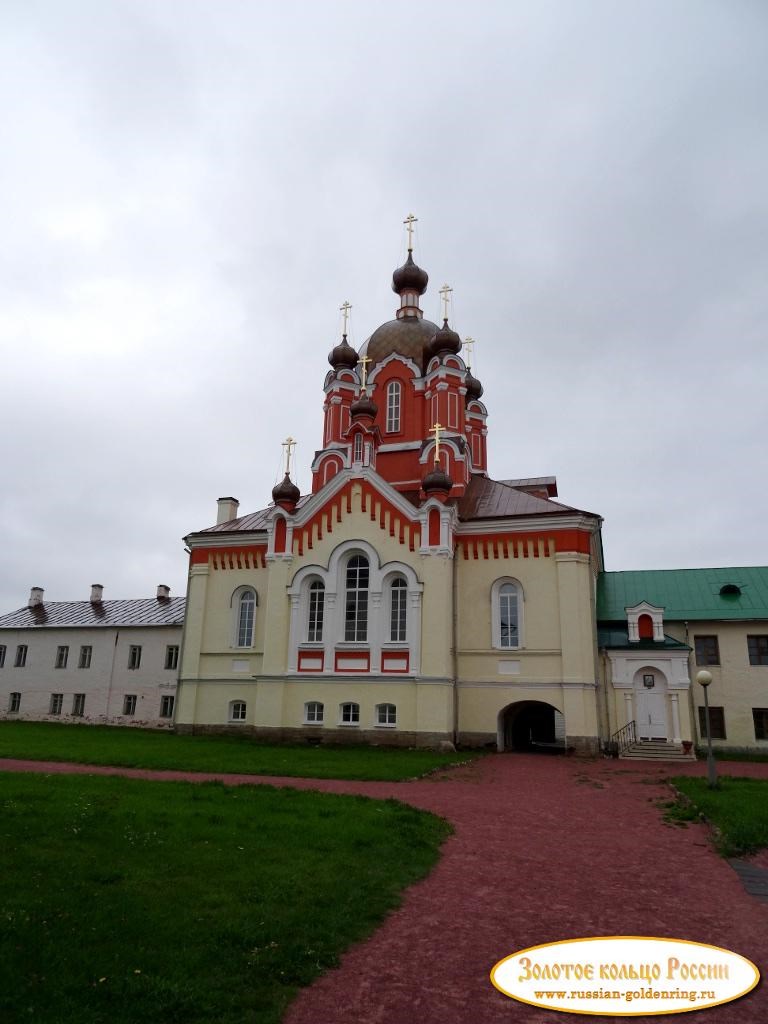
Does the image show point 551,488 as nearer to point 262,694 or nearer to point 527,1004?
point 262,694

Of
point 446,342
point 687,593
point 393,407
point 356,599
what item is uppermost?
point 446,342

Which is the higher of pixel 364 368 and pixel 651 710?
pixel 364 368

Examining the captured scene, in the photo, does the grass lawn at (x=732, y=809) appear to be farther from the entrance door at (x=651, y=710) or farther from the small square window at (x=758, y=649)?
the small square window at (x=758, y=649)

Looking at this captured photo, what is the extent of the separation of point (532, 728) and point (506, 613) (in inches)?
396

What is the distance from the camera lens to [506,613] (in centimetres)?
2512

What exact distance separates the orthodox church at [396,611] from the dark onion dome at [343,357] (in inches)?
147

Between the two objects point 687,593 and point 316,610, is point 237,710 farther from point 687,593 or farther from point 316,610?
point 687,593

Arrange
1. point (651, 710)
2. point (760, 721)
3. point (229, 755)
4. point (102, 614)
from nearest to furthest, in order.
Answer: point (229, 755)
point (651, 710)
point (760, 721)
point (102, 614)

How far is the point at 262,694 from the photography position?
25.7 metres

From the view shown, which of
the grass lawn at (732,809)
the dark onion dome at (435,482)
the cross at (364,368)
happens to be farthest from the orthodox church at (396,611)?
the grass lawn at (732,809)

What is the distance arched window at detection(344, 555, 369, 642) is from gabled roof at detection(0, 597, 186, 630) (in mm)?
12322

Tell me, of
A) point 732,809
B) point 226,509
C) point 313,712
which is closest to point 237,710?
point 313,712

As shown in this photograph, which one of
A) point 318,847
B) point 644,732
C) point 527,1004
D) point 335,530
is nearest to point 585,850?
point 318,847

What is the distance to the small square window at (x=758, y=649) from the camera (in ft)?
85.6
